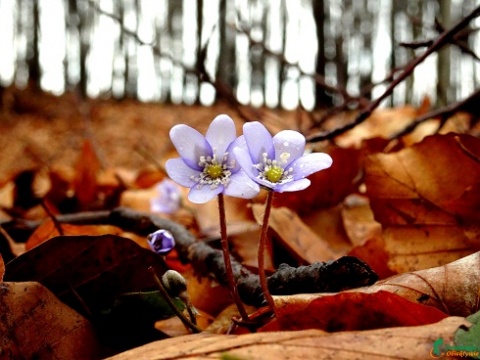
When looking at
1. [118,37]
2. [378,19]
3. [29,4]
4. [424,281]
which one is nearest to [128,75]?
[118,37]

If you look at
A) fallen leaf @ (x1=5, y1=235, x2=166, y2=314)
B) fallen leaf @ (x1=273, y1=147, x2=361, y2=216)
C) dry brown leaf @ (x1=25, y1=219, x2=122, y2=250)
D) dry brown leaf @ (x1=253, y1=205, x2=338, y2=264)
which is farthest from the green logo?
fallen leaf @ (x1=273, y1=147, x2=361, y2=216)

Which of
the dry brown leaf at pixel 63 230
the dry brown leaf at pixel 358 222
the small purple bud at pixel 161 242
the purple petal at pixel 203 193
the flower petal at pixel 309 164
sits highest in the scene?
the flower petal at pixel 309 164

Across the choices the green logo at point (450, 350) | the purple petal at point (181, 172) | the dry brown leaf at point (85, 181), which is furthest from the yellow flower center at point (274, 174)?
the dry brown leaf at point (85, 181)

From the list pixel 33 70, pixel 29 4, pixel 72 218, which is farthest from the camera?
pixel 29 4

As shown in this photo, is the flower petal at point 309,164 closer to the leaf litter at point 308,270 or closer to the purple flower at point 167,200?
the leaf litter at point 308,270

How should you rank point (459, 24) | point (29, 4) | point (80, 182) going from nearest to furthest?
point (459, 24) < point (80, 182) < point (29, 4)

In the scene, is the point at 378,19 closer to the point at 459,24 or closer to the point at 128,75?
the point at 128,75

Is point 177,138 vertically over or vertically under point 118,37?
over
